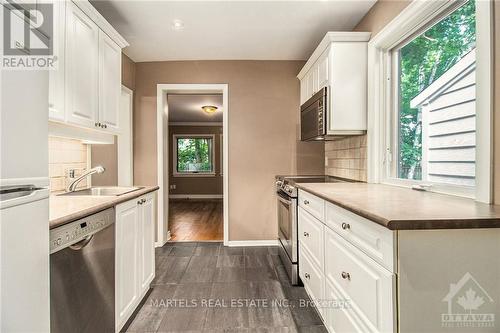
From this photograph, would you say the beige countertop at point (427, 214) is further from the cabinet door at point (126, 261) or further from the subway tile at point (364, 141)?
the cabinet door at point (126, 261)

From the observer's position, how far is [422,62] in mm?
1892

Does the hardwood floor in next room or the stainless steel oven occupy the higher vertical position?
the stainless steel oven

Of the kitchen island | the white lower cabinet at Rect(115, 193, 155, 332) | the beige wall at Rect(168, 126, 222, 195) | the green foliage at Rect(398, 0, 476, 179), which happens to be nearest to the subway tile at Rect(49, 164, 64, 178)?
the white lower cabinet at Rect(115, 193, 155, 332)

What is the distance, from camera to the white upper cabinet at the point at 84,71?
162 centimetres

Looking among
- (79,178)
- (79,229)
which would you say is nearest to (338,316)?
(79,229)

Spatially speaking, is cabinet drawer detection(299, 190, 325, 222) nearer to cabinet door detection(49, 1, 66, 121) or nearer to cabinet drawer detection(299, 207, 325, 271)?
cabinet drawer detection(299, 207, 325, 271)

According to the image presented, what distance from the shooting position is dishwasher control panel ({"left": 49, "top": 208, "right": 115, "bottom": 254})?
1.07 meters

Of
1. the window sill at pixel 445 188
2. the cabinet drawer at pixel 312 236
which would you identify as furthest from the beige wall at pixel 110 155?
the window sill at pixel 445 188

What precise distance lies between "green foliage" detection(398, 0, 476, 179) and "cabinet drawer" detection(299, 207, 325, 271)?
843 millimetres

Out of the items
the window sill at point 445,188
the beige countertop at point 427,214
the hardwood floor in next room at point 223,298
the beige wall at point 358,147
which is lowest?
the hardwood floor in next room at point 223,298

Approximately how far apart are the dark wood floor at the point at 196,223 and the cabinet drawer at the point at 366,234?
2.66 m

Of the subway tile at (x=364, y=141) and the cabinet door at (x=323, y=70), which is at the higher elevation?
the cabinet door at (x=323, y=70)

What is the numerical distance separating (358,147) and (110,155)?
2.76m

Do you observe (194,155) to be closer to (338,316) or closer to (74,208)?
(74,208)
